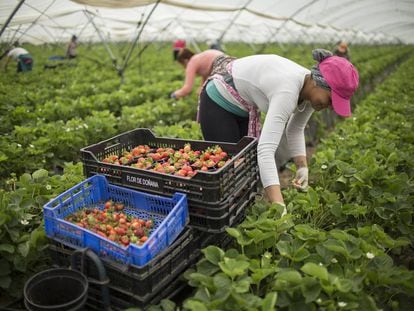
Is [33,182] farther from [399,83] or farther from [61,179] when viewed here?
[399,83]

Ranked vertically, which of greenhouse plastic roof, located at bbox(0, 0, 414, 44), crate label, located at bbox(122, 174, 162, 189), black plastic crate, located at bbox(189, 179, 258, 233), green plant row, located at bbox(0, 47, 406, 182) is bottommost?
green plant row, located at bbox(0, 47, 406, 182)

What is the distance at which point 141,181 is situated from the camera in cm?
238

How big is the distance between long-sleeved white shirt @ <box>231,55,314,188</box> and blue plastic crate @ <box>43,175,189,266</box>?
0.72 metres

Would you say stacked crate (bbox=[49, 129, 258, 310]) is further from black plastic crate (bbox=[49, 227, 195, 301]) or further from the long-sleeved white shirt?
the long-sleeved white shirt

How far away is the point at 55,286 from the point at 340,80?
213cm

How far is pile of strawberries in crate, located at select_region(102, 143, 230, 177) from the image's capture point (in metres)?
2.50

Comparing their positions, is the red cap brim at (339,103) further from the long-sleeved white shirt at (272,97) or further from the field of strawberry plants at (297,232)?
the field of strawberry plants at (297,232)

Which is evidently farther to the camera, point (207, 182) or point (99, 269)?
point (207, 182)

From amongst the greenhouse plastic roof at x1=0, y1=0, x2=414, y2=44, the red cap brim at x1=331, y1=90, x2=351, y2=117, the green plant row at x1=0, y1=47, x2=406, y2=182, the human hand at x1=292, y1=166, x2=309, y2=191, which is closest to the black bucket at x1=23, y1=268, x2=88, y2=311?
the red cap brim at x1=331, y1=90, x2=351, y2=117

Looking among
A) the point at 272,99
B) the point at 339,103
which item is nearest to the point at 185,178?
the point at 272,99

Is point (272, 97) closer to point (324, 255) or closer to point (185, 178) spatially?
point (185, 178)

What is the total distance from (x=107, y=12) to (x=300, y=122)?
9.08m

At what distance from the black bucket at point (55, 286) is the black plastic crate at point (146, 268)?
0.07 metres

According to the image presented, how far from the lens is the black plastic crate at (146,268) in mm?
1802
